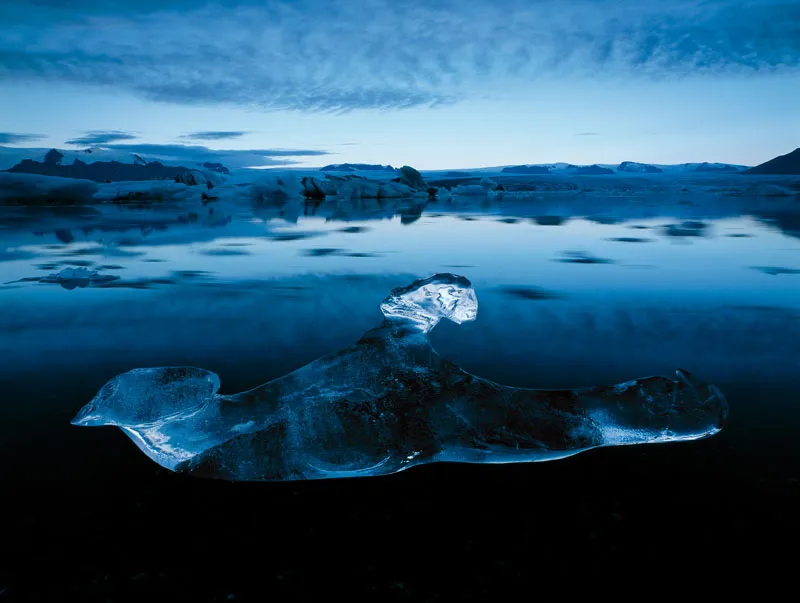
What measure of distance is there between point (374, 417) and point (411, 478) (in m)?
0.45

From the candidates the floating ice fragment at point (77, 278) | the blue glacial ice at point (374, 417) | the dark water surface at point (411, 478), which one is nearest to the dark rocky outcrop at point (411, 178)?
the dark water surface at point (411, 478)

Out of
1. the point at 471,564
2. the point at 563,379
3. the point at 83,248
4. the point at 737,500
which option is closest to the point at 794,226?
the point at 563,379

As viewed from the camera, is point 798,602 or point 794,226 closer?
point 798,602

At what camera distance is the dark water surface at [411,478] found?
1539mm

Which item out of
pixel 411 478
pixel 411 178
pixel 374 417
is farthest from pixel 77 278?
pixel 411 178

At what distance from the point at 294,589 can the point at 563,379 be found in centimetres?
198

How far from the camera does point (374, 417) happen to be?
2.43 meters

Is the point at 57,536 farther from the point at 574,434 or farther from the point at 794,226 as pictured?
the point at 794,226

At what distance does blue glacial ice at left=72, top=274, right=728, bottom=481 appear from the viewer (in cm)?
219

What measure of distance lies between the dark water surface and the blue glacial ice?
10 centimetres

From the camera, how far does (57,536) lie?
1682 mm

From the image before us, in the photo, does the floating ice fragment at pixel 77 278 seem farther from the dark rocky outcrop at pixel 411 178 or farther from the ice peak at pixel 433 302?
the dark rocky outcrop at pixel 411 178

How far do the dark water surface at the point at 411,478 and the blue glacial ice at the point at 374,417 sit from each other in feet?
0.33

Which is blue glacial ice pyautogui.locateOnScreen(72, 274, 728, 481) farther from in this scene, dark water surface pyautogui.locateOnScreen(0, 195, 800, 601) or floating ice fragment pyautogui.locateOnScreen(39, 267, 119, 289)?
floating ice fragment pyautogui.locateOnScreen(39, 267, 119, 289)
